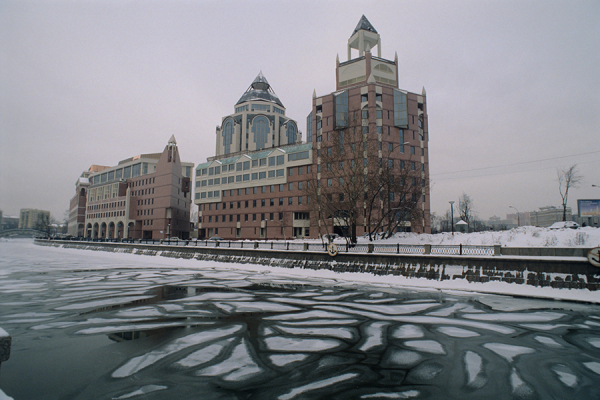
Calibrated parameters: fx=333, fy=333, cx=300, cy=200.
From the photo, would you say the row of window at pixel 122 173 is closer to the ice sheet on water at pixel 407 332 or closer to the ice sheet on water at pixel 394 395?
the ice sheet on water at pixel 407 332

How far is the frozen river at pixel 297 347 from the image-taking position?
19.8 feet

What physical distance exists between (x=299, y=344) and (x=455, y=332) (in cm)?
478

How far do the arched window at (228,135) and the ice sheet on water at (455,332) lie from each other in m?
102

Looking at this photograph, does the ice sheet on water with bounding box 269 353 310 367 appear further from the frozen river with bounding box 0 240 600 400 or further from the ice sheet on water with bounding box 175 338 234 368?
the ice sheet on water with bounding box 175 338 234 368

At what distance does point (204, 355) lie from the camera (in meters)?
7.76

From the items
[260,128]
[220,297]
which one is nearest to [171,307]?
[220,297]

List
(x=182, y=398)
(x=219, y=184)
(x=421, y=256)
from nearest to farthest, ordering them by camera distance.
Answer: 1. (x=182, y=398)
2. (x=421, y=256)
3. (x=219, y=184)

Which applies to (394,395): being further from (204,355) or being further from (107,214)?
(107,214)

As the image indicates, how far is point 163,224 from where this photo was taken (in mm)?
89500

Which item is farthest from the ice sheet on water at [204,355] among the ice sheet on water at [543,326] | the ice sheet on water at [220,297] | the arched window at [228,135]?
the arched window at [228,135]

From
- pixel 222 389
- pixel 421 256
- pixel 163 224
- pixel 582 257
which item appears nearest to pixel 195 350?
pixel 222 389

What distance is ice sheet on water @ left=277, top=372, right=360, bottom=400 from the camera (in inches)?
222

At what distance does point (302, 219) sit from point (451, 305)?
57.7 metres

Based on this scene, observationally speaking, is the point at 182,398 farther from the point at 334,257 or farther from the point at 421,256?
the point at 334,257
